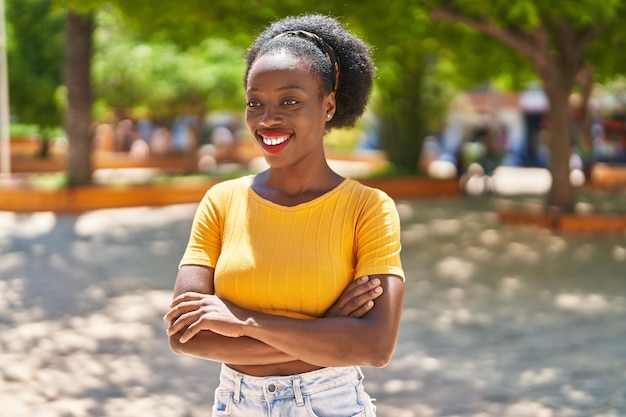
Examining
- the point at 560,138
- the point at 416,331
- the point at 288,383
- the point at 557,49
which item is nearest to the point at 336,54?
the point at 288,383

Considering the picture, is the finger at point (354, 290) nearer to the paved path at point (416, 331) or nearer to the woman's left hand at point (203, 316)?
the woman's left hand at point (203, 316)

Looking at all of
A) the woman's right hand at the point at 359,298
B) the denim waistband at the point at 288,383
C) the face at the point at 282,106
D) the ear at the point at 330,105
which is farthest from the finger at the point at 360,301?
the ear at the point at 330,105

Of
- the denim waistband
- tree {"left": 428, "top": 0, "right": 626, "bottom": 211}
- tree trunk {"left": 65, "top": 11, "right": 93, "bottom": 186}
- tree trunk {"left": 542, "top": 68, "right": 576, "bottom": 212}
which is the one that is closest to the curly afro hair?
the denim waistband

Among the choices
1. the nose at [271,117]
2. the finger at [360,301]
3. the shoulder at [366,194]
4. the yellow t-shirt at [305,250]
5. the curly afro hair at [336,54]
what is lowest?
the finger at [360,301]

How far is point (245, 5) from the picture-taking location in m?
11.9

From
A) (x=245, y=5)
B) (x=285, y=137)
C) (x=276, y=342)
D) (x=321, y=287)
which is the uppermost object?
(x=245, y=5)

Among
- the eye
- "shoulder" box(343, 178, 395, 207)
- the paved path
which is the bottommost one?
the paved path

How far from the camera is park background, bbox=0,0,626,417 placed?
19.1 feet

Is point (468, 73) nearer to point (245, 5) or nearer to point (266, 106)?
point (245, 5)

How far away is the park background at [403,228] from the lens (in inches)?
229

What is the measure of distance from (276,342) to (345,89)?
773mm

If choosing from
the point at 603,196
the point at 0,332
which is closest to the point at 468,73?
the point at 603,196

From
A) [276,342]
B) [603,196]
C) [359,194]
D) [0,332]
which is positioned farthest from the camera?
[603,196]

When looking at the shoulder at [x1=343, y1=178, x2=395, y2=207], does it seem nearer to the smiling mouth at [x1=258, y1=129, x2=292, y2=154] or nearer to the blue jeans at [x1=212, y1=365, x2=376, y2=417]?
the smiling mouth at [x1=258, y1=129, x2=292, y2=154]
